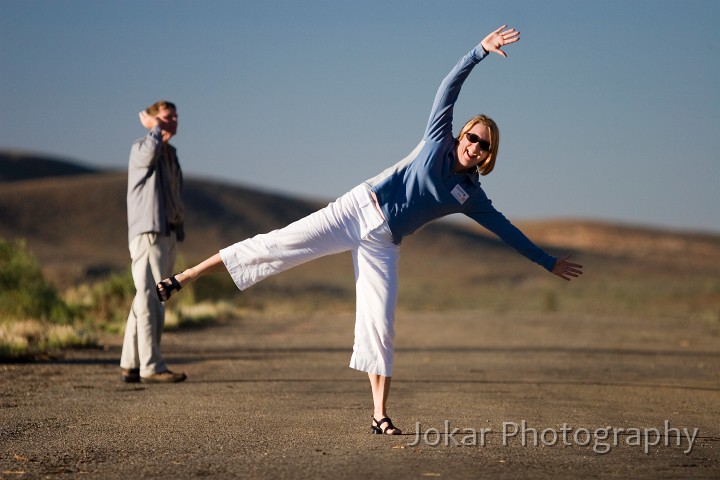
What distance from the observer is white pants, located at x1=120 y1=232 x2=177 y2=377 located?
10.8 m

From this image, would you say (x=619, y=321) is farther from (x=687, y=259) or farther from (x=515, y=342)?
(x=687, y=259)

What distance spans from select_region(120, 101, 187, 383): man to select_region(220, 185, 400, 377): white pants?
2.94 metres

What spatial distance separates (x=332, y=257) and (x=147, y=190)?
286 ft

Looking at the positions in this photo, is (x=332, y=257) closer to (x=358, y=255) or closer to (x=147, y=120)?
(x=147, y=120)

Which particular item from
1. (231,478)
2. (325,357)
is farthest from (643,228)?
(231,478)

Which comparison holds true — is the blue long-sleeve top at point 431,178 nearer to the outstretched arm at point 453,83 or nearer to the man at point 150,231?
the outstretched arm at point 453,83

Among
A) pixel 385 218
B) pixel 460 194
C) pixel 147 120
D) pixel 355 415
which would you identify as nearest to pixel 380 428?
pixel 355 415

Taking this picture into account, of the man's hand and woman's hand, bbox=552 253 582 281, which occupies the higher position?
the man's hand

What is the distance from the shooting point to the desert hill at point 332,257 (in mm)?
67125

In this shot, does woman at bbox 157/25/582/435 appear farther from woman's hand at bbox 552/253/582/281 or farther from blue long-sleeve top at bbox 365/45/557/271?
woman's hand at bbox 552/253/582/281

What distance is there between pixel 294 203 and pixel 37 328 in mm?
103172

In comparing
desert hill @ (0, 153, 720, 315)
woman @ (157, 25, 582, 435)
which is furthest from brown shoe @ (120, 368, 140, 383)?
desert hill @ (0, 153, 720, 315)

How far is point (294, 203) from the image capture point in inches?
4675

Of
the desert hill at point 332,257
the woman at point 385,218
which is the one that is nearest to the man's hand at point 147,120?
the woman at point 385,218
